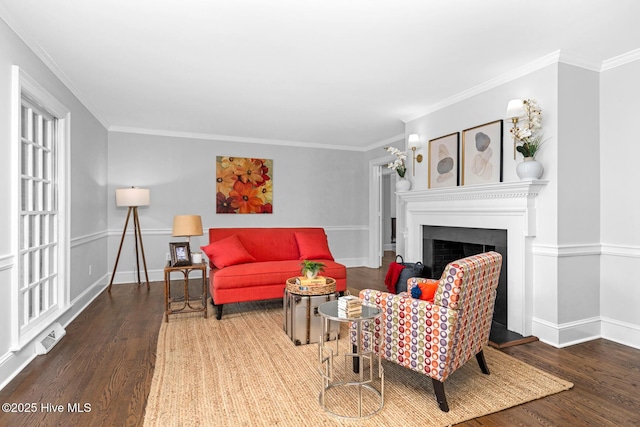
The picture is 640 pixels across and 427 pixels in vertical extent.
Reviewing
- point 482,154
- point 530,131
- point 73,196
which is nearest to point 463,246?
point 482,154

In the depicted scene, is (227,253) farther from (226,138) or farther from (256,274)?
(226,138)

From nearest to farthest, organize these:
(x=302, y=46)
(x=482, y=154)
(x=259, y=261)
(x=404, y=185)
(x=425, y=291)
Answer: (x=425, y=291)
(x=302, y=46)
(x=482, y=154)
(x=259, y=261)
(x=404, y=185)

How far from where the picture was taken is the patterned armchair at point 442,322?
2.03 meters

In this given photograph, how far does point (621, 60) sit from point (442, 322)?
2.96 m

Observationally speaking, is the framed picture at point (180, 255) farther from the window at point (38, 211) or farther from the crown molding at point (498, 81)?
the crown molding at point (498, 81)

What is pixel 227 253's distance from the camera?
4160 mm

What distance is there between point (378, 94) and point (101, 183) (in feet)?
13.3

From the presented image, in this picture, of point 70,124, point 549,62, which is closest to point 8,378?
point 70,124

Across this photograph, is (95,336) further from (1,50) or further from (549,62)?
(549,62)

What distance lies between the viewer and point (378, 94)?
418cm

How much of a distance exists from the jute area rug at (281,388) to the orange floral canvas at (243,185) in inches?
133

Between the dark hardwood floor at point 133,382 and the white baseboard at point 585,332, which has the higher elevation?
the white baseboard at point 585,332

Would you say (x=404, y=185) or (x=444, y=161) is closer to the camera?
(x=444, y=161)

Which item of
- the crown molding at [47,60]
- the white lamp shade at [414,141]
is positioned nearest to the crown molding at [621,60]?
the white lamp shade at [414,141]
